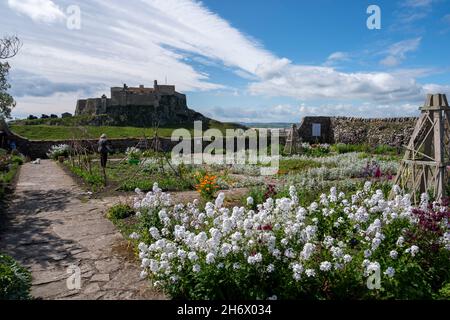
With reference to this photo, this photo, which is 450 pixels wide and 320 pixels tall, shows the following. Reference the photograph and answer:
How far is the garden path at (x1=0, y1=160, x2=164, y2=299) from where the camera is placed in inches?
183

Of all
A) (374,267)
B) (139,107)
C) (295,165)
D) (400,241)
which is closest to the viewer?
(374,267)

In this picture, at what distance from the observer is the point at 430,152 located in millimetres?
8109

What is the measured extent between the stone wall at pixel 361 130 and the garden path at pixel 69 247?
1732 centimetres

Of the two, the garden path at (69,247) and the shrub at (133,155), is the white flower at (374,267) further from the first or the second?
the shrub at (133,155)

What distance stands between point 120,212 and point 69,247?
186 cm

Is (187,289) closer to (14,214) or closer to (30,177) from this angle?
(14,214)

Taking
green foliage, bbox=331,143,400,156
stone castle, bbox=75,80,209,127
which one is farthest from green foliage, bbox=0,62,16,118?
stone castle, bbox=75,80,209,127

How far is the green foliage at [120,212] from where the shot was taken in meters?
7.93

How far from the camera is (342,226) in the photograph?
5.28 meters

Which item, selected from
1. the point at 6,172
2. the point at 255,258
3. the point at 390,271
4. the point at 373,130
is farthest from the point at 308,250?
the point at 373,130

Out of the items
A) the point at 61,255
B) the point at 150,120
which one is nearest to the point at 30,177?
the point at 61,255

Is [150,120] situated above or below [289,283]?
above

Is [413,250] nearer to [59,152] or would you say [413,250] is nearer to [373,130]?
[373,130]

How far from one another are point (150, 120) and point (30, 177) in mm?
71146
